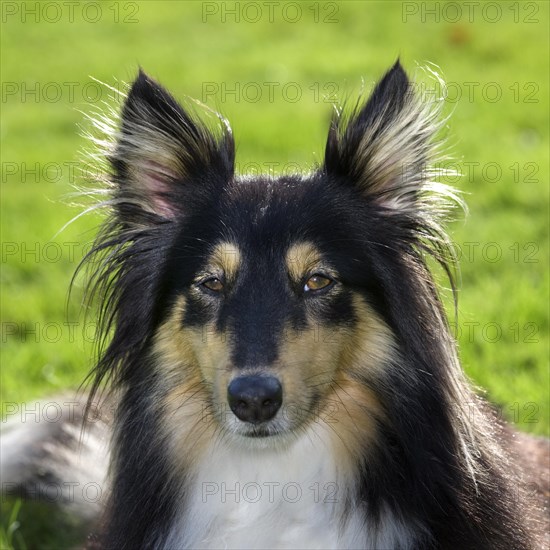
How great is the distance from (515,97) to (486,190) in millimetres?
2887

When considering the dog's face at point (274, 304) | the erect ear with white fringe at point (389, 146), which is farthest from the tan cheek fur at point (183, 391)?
the erect ear with white fringe at point (389, 146)

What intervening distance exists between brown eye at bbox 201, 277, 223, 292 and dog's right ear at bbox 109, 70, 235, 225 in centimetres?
40

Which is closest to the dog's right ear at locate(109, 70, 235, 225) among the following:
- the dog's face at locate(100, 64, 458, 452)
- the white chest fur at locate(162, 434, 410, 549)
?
the dog's face at locate(100, 64, 458, 452)

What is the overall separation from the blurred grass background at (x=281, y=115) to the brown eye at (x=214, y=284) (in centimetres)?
99

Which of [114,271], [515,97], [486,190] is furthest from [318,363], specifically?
[515,97]

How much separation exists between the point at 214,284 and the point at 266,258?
25cm

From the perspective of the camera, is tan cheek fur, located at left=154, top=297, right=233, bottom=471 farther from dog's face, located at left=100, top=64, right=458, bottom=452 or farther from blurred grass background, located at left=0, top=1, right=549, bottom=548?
blurred grass background, located at left=0, top=1, right=549, bottom=548

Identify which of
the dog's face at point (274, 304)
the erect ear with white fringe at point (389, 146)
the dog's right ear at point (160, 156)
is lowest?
the dog's face at point (274, 304)

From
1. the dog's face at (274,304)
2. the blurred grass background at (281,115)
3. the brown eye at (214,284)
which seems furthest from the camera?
the blurred grass background at (281,115)

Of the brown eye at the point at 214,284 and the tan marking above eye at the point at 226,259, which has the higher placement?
the tan marking above eye at the point at 226,259

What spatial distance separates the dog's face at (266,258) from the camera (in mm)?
3754

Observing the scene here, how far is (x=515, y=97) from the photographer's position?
469 inches

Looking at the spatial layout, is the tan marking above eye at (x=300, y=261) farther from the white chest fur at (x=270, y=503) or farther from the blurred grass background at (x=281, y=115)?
the blurred grass background at (x=281, y=115)

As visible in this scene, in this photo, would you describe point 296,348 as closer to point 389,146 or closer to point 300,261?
point 300,261
